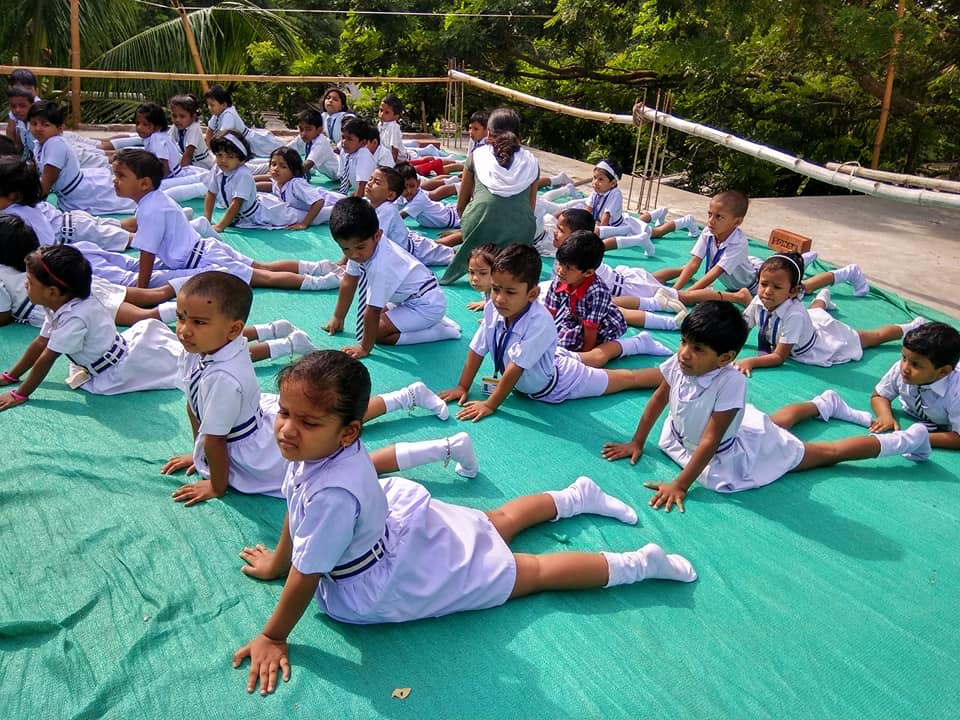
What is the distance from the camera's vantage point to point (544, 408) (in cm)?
360

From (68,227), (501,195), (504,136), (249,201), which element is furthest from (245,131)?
(501,195)

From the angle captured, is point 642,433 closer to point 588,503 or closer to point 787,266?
point 588,503

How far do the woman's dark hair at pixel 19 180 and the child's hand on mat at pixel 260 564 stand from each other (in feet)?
9.15

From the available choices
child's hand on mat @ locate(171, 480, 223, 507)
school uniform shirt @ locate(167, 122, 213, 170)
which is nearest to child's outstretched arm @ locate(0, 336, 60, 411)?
child's hand on mat @ locate(171, 480, 223, 507)

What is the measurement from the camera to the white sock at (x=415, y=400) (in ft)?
10.7

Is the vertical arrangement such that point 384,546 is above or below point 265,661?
above

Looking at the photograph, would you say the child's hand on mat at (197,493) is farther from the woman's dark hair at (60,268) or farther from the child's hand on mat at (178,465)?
the woman's dark hair at (60,268)

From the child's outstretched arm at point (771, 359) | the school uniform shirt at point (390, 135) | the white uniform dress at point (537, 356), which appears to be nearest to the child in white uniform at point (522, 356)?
the white uniform dress at point (537, 356)

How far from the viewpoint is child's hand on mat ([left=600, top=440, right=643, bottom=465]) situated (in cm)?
315

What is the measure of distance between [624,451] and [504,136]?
99.2 inches

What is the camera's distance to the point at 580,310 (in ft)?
13.2

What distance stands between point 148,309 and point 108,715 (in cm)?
269

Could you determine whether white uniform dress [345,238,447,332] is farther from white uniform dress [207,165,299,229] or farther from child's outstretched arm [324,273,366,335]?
white uniform dress [207,165,299,229]

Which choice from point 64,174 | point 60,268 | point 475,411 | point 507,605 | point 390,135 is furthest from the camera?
point 390,135
